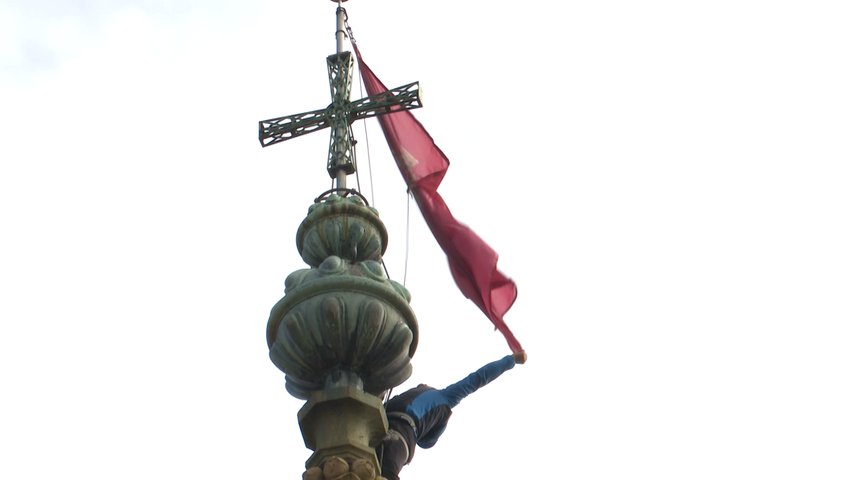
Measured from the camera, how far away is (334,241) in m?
13.2

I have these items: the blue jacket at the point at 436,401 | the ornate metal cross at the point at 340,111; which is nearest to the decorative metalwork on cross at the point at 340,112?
the ornate metal cross at the point at 340,111

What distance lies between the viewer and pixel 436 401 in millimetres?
13828

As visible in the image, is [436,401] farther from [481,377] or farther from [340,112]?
[340,112]

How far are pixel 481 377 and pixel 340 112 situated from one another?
3578 millimetres

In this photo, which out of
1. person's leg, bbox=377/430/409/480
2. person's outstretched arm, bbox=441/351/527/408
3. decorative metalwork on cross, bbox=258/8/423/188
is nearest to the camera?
person's leg, bbox=377/430/409/480

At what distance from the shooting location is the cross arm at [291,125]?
51.5 feet

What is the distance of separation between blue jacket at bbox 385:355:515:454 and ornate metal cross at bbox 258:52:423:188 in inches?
104

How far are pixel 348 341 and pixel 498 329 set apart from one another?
303cm

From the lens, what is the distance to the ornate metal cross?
50.0 ft

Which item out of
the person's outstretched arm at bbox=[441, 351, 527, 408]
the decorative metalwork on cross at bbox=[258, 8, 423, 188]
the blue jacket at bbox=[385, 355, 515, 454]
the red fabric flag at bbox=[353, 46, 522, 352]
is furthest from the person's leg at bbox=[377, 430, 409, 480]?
the decorative metalwork on cross at bbox=[258, 8, 423, 188]

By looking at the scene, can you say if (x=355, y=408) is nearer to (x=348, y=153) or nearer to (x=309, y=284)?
(x=309, y=284)

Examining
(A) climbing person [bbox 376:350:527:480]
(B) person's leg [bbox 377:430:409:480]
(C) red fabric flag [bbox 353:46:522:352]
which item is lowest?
(B) person's leg [bbox 377:430:409:480]

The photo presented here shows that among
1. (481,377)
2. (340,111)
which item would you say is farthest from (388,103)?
(481,377)

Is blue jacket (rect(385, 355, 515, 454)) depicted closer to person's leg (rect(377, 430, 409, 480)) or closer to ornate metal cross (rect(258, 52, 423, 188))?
person's leg (rect(377, 430, 409, 480))
